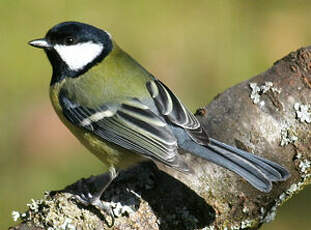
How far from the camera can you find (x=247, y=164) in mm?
2018

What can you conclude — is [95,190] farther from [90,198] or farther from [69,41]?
[69,41]

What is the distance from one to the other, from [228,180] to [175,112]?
1.14 feet

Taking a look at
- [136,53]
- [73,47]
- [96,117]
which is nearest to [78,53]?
[73,47]

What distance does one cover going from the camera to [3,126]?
3.85 m

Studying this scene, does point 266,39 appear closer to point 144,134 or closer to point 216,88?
point 216,88

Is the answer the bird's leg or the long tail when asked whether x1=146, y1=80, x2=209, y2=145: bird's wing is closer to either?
the long tail

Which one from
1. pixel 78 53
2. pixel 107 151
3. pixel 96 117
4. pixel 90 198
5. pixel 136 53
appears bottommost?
pixel 90 198

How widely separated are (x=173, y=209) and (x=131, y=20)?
2.78m

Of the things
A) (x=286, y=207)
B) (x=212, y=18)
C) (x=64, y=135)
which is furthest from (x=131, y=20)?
(x=286, y=207)

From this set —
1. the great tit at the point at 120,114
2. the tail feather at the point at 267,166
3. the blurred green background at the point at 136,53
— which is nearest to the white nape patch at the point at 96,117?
the great tit at the point at 120,114

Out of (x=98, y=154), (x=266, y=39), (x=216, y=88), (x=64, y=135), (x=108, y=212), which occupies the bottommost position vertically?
(x=108, y=212)

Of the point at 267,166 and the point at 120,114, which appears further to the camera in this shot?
the point at 120,114

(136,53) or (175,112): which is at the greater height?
(136,53)

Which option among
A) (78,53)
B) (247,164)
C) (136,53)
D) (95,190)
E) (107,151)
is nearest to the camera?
(247,164)
